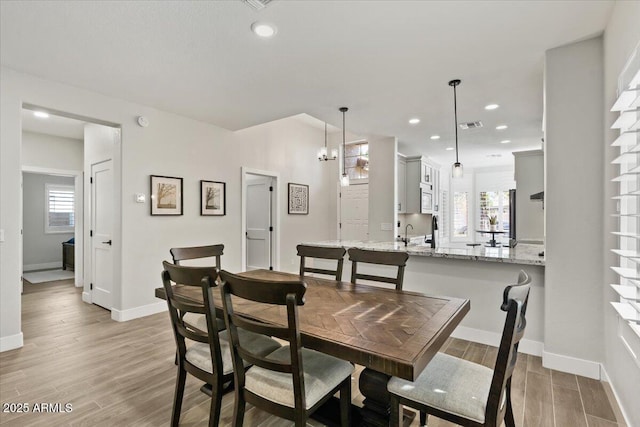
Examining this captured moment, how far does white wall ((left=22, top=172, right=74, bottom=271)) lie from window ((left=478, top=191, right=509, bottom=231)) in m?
10.8

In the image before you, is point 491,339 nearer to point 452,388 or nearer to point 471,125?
point 452,388

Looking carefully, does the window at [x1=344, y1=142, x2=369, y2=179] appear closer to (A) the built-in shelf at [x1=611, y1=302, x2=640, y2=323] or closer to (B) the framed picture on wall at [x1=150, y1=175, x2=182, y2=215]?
(B) the framed picture on wall at [x1=150, y1=175, x2=182, y2=215]

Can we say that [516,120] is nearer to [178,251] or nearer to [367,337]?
[367,337]

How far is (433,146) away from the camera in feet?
19.2

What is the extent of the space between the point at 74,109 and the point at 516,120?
5464 millimetres

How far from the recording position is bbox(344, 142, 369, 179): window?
6.98 m

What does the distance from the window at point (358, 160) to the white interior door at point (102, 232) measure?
462 centimetres

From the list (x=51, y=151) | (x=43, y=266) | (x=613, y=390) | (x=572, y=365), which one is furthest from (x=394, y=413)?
(x=43, y=266)

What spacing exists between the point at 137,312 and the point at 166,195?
1.55 metres

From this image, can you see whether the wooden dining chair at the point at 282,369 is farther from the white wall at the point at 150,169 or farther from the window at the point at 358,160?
the window at the point at 358,160

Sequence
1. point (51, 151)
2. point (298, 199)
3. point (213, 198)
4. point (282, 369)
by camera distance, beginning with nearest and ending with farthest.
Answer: point (282, 369) → point (213, 198) → point (51, 151) → point (298, 199)

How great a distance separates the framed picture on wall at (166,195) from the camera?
4098 mm

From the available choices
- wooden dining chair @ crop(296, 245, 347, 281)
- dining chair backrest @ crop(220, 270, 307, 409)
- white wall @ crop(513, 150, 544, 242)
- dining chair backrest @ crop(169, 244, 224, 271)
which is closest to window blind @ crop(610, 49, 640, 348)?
dining chair backrest @ crop(220, 270, 307, 409)

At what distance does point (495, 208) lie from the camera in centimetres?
803
